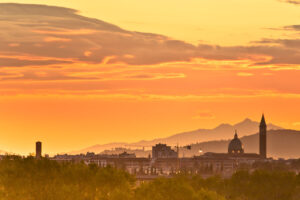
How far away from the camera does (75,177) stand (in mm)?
108375

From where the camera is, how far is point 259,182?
163 m

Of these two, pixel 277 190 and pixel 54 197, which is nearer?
pixel 54 197

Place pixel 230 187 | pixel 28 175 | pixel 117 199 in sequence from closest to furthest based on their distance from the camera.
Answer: pixel 117 199
pixel 28 175
pixel 230 187

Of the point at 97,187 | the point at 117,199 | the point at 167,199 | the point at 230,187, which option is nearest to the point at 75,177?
the point at 97,187

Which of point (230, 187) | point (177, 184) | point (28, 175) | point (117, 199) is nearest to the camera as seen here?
point (117, 199)

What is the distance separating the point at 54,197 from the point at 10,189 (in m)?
4.63

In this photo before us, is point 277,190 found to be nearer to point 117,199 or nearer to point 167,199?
point 167,199

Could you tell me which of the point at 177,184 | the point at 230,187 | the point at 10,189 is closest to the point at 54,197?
the point at 10,189

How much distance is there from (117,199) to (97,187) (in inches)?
611

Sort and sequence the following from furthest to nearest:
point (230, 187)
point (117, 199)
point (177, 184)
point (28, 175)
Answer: point (230, 187), point (177, 184), point (28, 175), point (117, 199)

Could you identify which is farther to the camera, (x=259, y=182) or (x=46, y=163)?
(x=259, y=182)

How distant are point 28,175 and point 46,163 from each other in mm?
6036

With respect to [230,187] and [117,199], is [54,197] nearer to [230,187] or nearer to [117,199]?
[117,199]

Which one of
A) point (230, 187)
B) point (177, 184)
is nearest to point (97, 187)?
point (177, 184)
